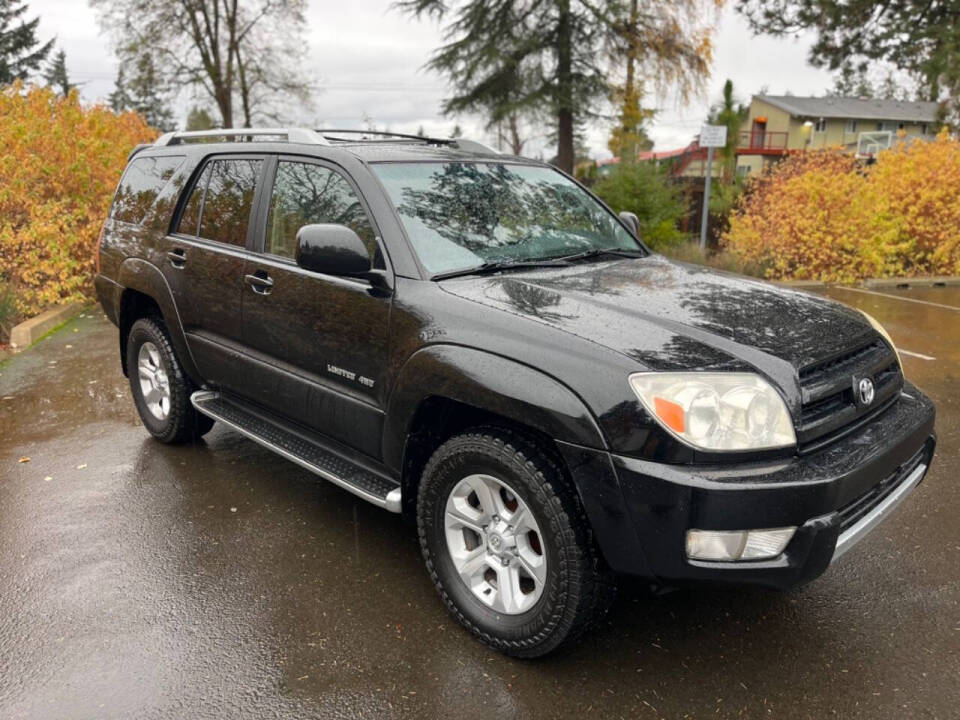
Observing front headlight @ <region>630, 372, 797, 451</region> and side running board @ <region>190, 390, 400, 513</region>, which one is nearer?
front headlight @ <region>630, 372, 797, 451</region>

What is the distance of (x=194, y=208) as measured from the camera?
437 centimetres

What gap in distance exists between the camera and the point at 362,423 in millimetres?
3279

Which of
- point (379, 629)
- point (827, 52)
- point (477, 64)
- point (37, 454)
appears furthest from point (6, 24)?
point (379, 629)

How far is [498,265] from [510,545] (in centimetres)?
118

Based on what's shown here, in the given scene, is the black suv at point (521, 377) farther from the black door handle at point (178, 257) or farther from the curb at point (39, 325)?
the curb at point (39, 325)

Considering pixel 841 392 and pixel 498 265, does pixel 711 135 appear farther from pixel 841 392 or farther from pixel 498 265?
pixel 841 392

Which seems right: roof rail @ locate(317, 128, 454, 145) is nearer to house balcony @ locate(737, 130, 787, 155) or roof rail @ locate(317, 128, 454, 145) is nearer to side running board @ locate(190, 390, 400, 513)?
side running board @ locate(190, 390, 400, 513)

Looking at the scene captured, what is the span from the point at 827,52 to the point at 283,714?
21.0 meters

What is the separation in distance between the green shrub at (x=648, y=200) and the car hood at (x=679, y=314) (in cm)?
995

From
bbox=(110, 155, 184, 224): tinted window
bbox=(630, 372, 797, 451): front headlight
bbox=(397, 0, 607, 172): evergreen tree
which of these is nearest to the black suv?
bbox=(630, 372, 797, 451): front headlight

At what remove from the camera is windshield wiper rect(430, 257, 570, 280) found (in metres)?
3.14

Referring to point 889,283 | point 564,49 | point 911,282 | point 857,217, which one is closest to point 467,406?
point 857,217

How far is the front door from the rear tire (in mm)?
874

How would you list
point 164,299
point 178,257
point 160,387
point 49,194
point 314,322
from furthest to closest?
point 49,194
point 160,387
point 164,299
point 178,257
point 314,322
